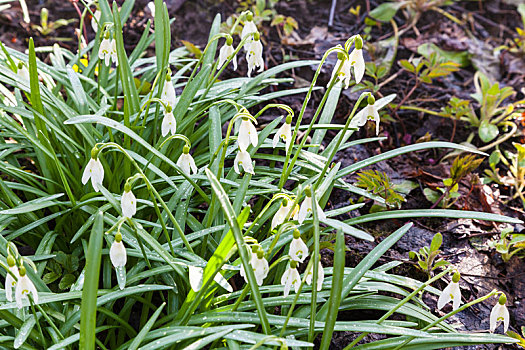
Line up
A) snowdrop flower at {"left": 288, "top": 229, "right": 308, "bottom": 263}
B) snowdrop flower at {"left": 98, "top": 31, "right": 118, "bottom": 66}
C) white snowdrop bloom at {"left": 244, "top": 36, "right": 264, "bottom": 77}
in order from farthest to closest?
snowdrop flower at {"left": 98, "top": 31, "right": 118, "bottom": 66}, white snowdrop bloom at {"left": 244, "top": 36, "right": 264, "bottom": 77}, snowdrop flower at {"left": 288, "top": 229, "right": 308, "bottom": 263}

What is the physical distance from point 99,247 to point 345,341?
1.10m

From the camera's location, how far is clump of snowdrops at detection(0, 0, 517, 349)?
5.42 ft

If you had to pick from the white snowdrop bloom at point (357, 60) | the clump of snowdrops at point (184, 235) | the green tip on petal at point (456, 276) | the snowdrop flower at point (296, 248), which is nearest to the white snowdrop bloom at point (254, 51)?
the clump of snowdrops at point (184, 235)

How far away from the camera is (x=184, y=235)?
6.36 feet

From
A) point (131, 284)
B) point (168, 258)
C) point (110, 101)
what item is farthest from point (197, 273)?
point (110, 101)

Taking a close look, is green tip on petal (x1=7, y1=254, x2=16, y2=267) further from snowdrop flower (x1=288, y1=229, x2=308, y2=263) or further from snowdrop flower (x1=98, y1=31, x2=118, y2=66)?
snowdrop flower (x1=98, y1=31, x2=118, y2=66)

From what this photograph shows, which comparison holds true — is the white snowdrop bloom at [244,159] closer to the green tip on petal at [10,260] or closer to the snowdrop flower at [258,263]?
the snowdrop flower at [258,263]

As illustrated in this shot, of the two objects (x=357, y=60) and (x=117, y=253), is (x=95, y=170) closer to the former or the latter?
(x=117, y=253)

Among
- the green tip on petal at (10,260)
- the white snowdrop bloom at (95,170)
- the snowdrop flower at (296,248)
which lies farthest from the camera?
the white snowdrop bloom at (95,170)

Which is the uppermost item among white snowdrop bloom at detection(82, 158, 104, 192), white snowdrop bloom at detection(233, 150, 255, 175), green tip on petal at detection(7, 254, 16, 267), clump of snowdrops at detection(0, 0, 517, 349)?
white snowdrop bloom at detection(82, 158, 104, 192)

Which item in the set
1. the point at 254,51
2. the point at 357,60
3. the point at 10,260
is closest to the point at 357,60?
the point at 357,60

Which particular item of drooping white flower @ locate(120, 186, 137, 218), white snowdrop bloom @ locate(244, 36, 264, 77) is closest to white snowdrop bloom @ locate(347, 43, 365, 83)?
white snowdrop bloom @ locate(244, 36, 264, 77)

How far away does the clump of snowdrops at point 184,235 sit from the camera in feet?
5.42

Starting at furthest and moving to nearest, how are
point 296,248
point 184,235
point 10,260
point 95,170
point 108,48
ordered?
point 108,48 < point 184,235 < point 95,170 < point 296,248 < point 10,260
